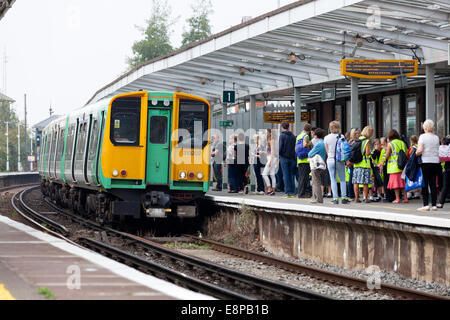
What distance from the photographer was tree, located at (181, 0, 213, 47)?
3866 inches

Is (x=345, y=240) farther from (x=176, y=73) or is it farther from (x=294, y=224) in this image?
(x=176, y=73)

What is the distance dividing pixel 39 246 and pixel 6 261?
6.38ft

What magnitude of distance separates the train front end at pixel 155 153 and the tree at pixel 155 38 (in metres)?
78.0

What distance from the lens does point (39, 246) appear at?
1177 cm

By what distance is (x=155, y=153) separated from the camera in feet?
59.1

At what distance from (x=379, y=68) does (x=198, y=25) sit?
8282 cm

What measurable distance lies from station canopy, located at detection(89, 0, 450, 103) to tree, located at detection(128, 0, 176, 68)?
70341mm

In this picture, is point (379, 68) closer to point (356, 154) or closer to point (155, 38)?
point (356, 154)

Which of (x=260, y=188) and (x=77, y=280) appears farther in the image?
(x=260, y=188)

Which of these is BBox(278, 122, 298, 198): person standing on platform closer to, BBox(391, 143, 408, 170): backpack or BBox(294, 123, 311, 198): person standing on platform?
BBox(294, 123, 311, 198): person standing on platform

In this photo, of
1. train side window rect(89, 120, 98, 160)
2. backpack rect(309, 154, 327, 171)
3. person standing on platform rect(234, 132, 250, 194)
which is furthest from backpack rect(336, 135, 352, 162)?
train side window rect(89, 120, 98, 160)

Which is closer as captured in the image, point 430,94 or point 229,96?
point 430,94

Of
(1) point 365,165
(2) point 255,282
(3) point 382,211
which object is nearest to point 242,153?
(1) point 365,165
